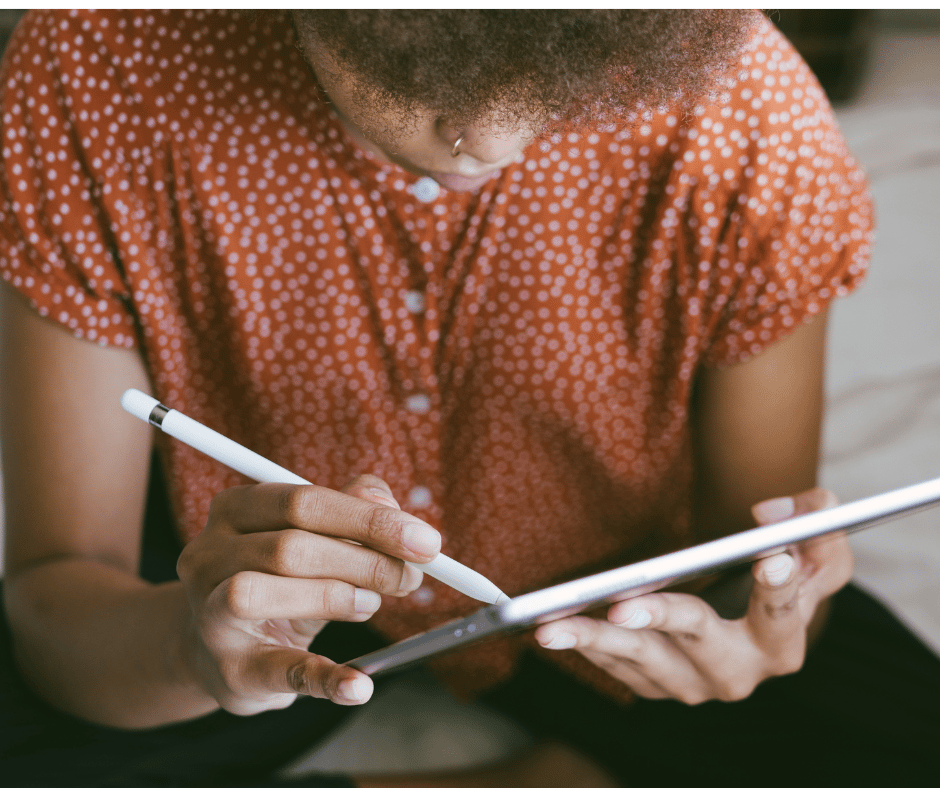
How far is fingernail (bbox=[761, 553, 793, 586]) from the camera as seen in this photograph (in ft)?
1.20

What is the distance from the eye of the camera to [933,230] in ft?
3.16

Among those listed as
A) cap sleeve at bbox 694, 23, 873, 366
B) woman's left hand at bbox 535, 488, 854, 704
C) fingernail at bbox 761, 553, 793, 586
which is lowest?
woman's left hand at bbox 535, 488, 854, 704

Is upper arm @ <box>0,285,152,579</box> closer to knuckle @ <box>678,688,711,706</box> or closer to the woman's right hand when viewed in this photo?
the woman's right hand

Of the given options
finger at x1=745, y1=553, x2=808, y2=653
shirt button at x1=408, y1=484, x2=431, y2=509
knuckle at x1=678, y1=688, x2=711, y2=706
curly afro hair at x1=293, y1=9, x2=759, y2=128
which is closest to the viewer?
curly afro hair at x1=293, y1=9, x2=759, y2=128

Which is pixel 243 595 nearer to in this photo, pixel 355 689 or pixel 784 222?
pixel 355 689

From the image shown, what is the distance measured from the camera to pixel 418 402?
1.82 ft

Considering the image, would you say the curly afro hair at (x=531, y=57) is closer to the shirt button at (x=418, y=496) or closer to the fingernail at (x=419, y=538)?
the fingernail at (x=419, y=538)

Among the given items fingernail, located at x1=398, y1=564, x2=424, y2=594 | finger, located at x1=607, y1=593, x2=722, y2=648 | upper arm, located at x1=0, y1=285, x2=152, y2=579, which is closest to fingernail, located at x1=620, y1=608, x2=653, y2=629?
finger, located at x1=607, y1=593, x2=722, y2=648

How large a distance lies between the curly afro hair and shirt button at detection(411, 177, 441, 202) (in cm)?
14

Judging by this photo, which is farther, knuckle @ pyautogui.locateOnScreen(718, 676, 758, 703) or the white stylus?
knuckle @ pyautogui.locateOnScreen(718, 676, 758, 703)

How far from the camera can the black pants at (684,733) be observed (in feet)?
1.75

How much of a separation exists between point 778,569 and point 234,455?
10.5 inches

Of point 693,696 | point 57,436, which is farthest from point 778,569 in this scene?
point 57,436

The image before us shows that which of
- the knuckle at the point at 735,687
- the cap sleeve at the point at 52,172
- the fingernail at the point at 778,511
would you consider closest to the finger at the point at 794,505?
the fingernail at the point at 778,511
